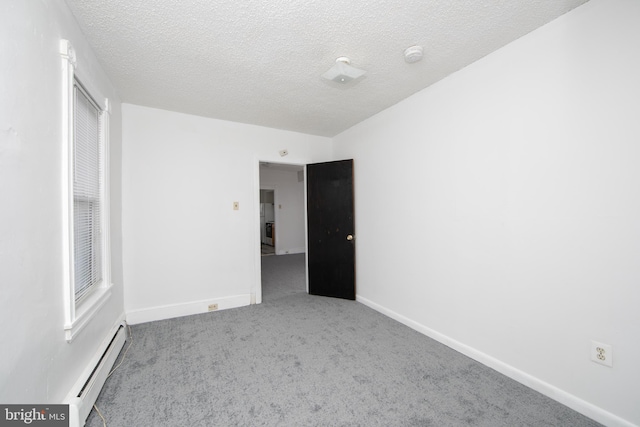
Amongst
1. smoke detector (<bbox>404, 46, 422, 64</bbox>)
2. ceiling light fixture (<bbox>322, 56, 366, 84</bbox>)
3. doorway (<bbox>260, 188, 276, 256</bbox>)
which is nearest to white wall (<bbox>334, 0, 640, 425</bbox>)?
smoke detector (<bbox>404, 46, 422, 64</bbox>)

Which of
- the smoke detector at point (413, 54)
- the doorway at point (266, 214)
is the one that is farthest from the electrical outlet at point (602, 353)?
the doorway at point (266, 214)

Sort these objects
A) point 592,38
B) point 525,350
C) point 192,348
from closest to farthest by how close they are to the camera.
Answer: point 592,38 < point 525,350 < point 192,348

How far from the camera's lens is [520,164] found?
1904 millimetres

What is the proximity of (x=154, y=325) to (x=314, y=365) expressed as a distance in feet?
6.63

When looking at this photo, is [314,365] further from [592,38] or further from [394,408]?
[592,38]

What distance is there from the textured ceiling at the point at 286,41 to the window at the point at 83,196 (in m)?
0.41

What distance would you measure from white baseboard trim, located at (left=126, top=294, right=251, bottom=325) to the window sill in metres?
0.81

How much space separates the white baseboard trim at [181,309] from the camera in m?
2.97

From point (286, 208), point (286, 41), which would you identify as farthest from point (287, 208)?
point (286, 41)

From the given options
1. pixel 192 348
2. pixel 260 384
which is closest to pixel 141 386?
pixel 192 348

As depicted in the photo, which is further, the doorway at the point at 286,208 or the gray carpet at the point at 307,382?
the doorway at the point at 286,208

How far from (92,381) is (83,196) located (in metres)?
1.30

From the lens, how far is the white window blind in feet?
5.95

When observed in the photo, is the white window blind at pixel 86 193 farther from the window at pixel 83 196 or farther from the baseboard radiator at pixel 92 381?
the baseboard radiator at pixel 92 381
